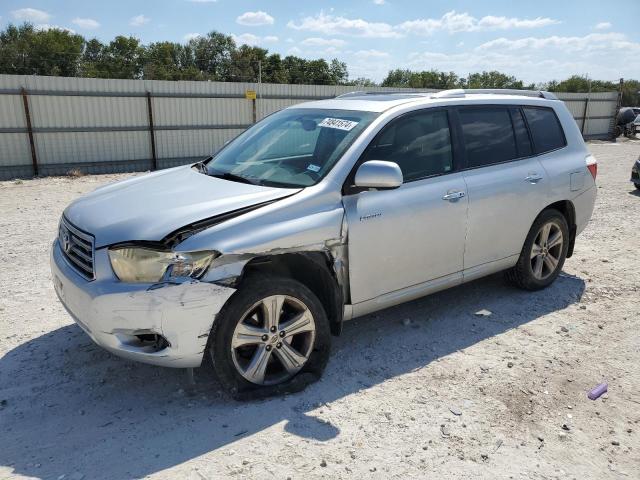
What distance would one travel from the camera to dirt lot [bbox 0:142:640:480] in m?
2.79

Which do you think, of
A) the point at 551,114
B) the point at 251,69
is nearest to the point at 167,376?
the point at 551,114

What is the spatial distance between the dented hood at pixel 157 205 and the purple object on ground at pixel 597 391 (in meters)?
2.35

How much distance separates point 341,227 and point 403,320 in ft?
4.80

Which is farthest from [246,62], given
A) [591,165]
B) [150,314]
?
[150,314]

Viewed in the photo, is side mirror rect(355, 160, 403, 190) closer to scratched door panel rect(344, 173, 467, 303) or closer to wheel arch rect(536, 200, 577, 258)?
scratched door panel rect(344, 173, 467, 303)

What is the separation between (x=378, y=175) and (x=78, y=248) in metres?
1.94

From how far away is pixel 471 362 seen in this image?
3.90 m

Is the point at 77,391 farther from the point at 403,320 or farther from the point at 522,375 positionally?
the point at 522,375

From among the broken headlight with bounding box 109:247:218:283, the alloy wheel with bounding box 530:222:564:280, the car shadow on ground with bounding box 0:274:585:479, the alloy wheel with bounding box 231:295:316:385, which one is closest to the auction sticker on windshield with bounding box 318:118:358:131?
the alloy wheel with bounding box 231:295:316:385

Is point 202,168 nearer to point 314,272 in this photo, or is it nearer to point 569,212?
point 314,272

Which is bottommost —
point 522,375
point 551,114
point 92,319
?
point 522,375

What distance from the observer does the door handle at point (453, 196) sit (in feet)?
13.4

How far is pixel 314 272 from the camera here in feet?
11.6

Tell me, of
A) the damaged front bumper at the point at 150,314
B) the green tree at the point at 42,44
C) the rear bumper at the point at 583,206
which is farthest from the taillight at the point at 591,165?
the green tree at the point at 42,44
